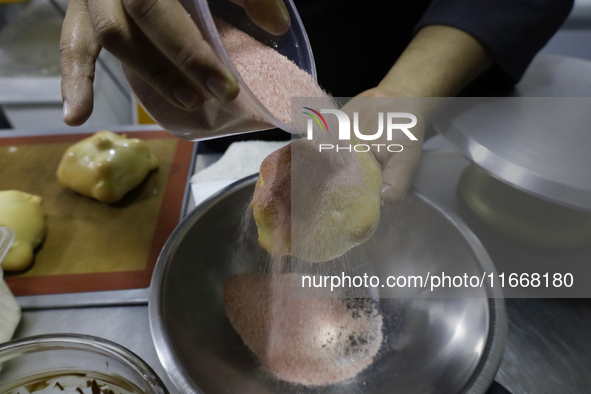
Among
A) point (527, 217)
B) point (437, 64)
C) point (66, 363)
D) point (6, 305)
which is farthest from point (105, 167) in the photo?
point (527, 217)

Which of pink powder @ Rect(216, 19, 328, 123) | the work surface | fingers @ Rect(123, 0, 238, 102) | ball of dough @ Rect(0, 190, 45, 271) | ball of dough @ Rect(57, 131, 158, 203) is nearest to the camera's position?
fingers @ Rect(123, 0, 238, 102)

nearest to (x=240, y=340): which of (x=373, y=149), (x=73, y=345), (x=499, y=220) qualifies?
(x=73, y=345)

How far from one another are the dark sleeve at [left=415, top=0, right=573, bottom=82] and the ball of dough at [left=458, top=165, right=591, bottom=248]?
240mm

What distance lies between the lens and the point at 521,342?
24.0 inches

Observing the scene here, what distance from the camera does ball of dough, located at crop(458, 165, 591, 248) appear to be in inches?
25.7

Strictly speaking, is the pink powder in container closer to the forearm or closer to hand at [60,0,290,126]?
hand at [60,0,290,126]

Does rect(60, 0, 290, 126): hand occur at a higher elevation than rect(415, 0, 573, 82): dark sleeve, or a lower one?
higher

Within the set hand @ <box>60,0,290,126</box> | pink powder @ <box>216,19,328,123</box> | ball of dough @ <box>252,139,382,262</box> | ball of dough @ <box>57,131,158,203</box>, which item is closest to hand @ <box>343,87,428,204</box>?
ball of dough @ <box>252,139,382,262</box>

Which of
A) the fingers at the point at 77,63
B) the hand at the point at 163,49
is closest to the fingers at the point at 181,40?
the hand at the point at 163,49

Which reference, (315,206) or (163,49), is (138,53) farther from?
(315,206)

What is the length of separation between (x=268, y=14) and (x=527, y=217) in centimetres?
56

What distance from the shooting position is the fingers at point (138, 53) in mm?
338

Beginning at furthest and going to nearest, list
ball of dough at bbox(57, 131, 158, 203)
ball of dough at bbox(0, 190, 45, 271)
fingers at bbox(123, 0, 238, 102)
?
ball of dough at bbox(57, 131, 158, 203)
ball of dough at bbox(0, 190, 45, 271)
fingers at bbox(123, 0, 238, 102)

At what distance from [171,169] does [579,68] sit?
0.91m
